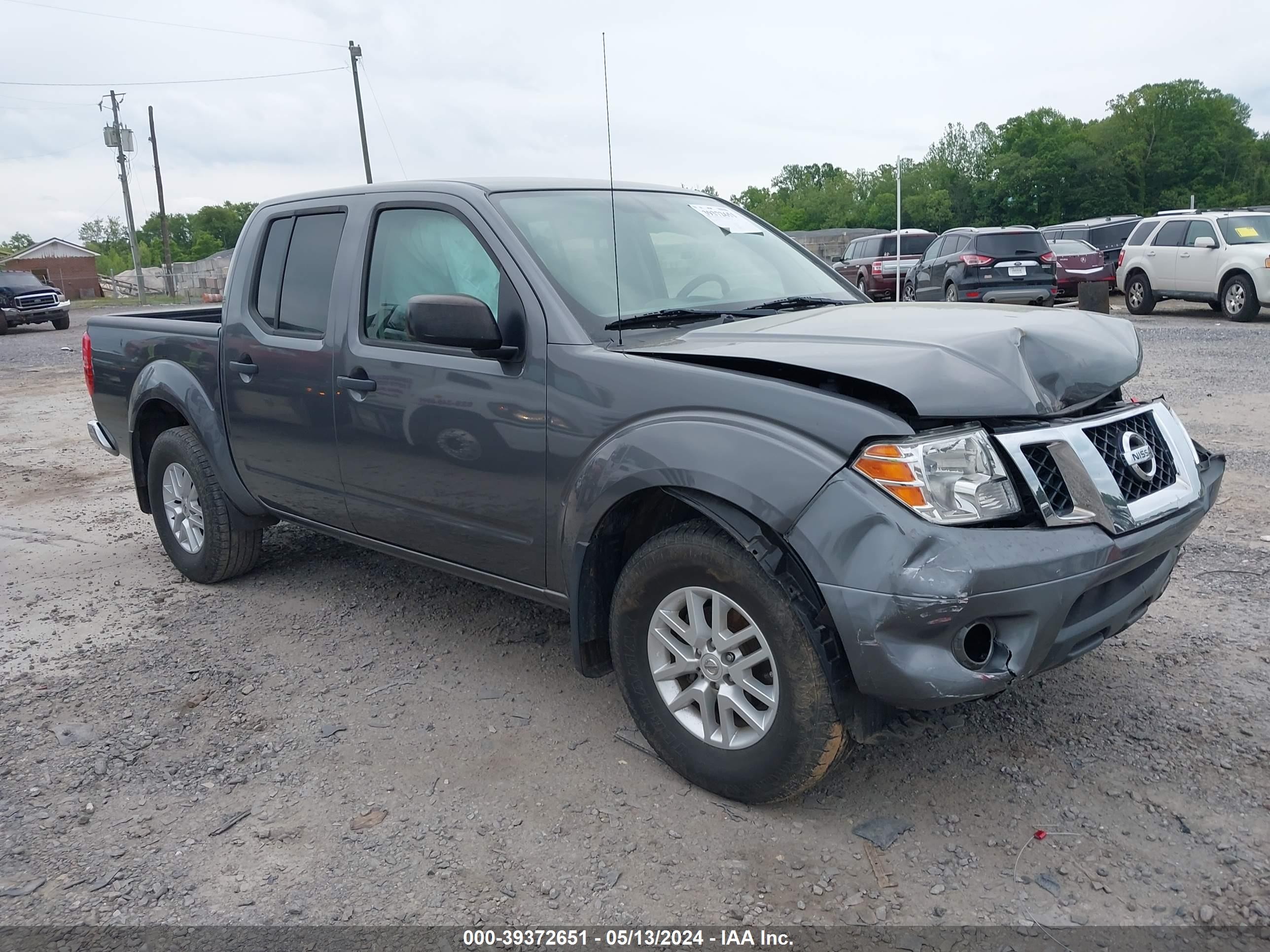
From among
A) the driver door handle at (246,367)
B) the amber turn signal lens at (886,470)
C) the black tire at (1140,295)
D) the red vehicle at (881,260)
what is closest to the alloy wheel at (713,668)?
the amber turn signal lens at (886,470)

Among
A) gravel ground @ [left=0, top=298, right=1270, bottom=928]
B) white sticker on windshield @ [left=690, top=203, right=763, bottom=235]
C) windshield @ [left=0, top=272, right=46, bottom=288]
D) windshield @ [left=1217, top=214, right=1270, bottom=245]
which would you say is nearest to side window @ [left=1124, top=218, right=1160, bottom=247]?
windshield @ [left=1217, top=214, right=1270, bottom=245]

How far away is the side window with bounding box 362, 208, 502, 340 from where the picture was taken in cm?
361

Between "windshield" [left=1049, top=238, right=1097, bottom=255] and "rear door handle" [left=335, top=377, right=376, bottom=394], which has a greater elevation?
"windshield" [left=1049, top=238, right=1097, bottom=255]

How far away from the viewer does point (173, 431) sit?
5.09m

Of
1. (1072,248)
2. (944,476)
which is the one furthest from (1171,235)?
(944,476)

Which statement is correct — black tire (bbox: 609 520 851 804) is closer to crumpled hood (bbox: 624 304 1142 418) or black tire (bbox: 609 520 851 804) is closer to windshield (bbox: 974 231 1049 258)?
crumpled hood (bbox: 624 304 1142 418)

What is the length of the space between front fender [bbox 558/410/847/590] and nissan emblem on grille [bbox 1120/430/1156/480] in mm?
869

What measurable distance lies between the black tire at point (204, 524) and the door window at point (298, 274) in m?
0.87

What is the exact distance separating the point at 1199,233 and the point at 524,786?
16957mm

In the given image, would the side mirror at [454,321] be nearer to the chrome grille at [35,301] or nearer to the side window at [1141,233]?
the side window at [1141,233]

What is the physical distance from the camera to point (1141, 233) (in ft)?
59.4

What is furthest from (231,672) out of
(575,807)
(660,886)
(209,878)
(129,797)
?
(660,886)

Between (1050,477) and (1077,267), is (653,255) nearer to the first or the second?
(1050,477)

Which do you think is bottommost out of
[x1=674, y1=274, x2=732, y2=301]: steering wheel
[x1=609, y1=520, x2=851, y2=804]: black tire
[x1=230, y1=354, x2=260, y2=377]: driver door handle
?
[x1=609, y1=520, x2=851, y2=804]: black tire
